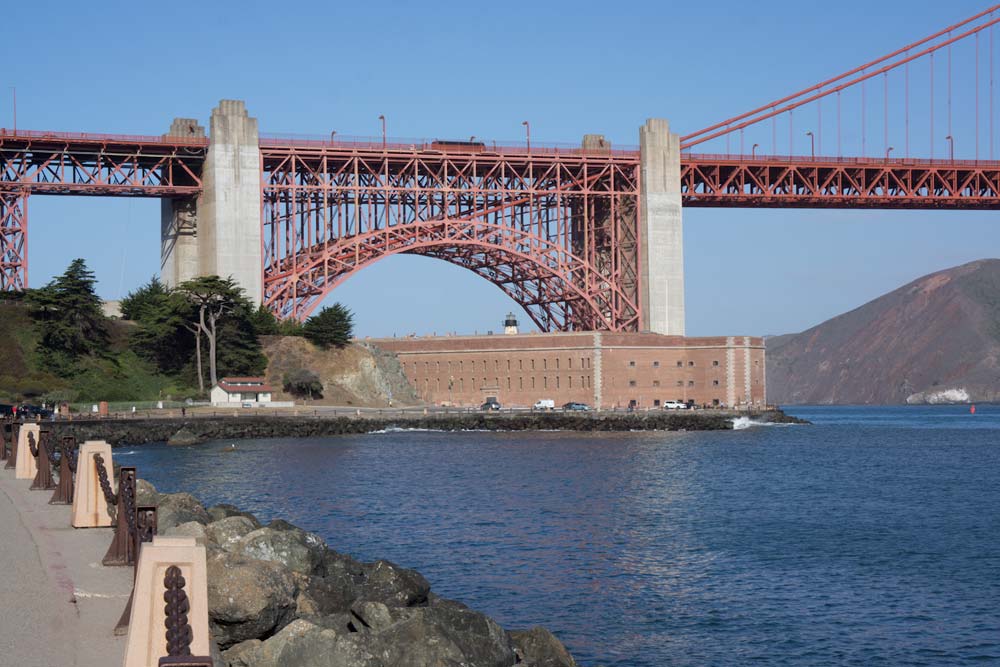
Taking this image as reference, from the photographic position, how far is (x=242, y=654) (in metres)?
15.5

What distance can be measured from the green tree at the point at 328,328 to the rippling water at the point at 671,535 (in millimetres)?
20198

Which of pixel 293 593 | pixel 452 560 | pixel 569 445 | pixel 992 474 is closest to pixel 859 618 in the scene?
Answer: pixel 452 560

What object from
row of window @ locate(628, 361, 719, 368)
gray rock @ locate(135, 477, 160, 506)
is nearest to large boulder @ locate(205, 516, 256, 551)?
gray rock @ locate(135, 477, 160, 506)

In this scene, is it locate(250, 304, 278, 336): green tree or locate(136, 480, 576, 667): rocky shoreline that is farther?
locate(250, 304, 278, 336): green tree

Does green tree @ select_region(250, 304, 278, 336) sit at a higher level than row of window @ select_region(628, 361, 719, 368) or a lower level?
higher

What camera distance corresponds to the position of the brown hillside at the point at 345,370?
305 feet

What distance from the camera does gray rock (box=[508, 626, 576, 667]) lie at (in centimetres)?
1873

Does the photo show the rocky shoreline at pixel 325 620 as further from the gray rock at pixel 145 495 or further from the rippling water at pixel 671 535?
the rippling water at pixel 671 535

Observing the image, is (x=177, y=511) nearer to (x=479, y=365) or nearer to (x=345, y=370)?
(x=345, y=370)

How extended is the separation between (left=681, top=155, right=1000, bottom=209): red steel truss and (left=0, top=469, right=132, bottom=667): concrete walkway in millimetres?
87131

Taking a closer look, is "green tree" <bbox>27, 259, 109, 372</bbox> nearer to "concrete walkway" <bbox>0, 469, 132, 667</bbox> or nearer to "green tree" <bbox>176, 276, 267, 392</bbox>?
"green tree" <bbox>176, 276, 267, 392</bbox>

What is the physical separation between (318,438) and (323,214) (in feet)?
63.0

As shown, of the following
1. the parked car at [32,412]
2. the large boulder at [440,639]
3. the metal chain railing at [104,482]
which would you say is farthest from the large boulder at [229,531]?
the parked car at [32,412]

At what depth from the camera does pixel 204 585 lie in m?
12.0
